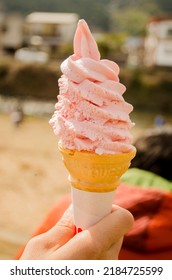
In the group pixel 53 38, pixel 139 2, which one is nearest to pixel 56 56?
pixel 53 38

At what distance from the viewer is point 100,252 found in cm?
117

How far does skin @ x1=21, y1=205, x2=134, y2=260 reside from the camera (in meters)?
1.14

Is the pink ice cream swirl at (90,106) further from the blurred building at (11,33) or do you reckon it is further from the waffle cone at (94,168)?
the blurred building at (11,33)

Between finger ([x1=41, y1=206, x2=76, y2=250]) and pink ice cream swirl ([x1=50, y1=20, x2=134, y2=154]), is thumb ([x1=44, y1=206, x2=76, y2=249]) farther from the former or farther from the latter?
pink ice cream swirl ([x1=50, y1=20, x2=134, y2=154])

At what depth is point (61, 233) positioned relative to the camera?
1238 millimetres

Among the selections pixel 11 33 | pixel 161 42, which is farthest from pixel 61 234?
pixel 11 33

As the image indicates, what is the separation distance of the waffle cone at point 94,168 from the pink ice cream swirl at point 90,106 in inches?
0.7

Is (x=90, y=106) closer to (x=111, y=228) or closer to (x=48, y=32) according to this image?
(x=111, y=228)

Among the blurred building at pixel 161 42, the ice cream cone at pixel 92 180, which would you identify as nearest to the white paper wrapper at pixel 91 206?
the ice cream cone at pixel 92 180

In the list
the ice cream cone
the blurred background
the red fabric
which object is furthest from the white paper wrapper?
the blurred background

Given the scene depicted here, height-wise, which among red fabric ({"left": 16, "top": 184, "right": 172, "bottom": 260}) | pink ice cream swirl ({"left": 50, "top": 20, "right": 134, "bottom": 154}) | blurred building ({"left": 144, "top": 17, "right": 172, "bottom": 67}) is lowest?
red fabric ({"left": 16, "top": 184, "right": 172, "bottom": 260})

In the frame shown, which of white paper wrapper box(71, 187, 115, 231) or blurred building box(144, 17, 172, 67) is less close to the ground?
blurred building box(144, 17, 172, 67)

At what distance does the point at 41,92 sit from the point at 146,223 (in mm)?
18076

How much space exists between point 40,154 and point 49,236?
6.13 meters
